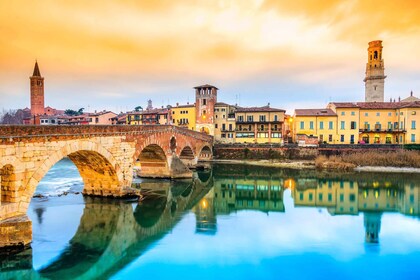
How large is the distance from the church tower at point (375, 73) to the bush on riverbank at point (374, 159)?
25034 millimetres

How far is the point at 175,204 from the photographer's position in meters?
24.1

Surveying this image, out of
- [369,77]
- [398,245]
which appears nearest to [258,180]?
[398,245]

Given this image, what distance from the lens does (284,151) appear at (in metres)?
48.6

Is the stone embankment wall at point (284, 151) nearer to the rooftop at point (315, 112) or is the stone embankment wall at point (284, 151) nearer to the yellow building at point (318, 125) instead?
the yellow building at point (318, 125)

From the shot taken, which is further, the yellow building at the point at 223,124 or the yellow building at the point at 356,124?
the yellow building at the point at 223,124

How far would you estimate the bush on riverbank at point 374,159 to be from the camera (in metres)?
40.7

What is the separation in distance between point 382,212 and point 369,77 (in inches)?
1967

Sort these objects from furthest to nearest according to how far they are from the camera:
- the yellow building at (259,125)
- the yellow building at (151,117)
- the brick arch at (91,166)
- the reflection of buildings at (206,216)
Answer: the yellow building at (151,117)
the yellow building at (259,125)
the reflection of buildings at (206,216)
the brick arch at (91,166)

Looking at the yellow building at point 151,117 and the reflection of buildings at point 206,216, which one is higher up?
the yellow building at point 151,117

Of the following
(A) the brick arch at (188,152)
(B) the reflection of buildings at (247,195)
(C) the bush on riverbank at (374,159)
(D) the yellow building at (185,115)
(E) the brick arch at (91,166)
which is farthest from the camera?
(D) the yellow building at (185,115)

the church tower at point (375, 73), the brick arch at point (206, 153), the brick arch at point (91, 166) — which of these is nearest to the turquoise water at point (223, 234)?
the brick arch at point (91, 166)

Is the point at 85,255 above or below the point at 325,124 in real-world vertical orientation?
below

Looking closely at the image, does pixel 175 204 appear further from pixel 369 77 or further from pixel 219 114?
pixel 369 77

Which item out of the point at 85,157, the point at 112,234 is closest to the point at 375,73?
the point at 85,157
